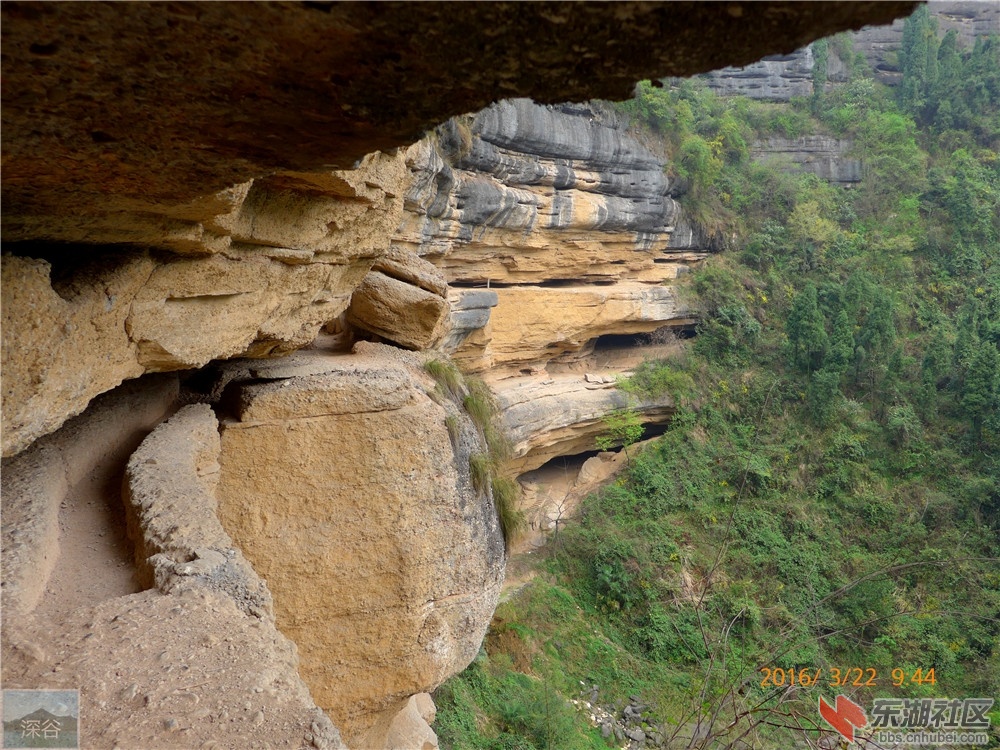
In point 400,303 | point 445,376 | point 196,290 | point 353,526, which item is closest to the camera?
point 196,290

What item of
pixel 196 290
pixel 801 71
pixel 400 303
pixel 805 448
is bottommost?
pixel 805 448

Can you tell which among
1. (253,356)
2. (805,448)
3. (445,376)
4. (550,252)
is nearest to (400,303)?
(445,376)

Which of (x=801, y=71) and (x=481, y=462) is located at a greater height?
(x=801, y=71)

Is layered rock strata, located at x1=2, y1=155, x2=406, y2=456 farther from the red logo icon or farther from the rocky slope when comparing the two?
the rocky slope

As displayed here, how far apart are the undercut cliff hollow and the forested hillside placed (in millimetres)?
3998

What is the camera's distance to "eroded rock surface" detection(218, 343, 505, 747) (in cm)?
418

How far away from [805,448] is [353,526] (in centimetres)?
1237

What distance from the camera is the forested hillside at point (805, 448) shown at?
1017 centimetres

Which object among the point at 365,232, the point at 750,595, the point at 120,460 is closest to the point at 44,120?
the point at 120,460

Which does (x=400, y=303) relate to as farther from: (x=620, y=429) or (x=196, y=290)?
(x=620, y=429)

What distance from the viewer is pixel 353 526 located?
435 cm

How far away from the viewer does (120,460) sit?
3641mm

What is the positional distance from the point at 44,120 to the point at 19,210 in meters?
0.78

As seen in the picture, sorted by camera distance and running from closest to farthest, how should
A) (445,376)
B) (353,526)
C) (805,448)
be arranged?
(353,526), (445,376), (805,448)
